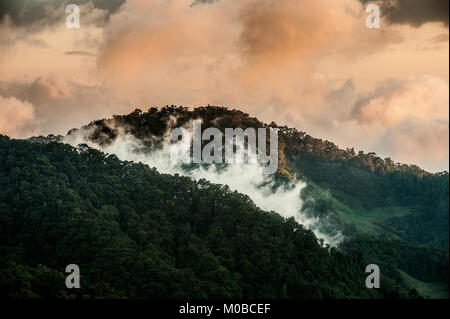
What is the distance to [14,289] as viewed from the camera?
45.8m

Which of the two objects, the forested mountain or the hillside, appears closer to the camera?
the forested mountain

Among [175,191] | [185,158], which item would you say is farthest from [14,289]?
[185,158]

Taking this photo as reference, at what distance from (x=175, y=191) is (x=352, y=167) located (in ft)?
228

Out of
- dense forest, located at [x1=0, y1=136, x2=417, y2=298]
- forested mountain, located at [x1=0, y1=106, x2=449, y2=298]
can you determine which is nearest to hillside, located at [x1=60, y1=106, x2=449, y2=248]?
forested mountain, located at [x1=0, y1=106, x2=449, y2=298]

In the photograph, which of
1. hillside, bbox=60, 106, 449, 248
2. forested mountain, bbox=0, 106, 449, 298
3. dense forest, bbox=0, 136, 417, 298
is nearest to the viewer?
dense forest, bbox=0, 136, 417, 298

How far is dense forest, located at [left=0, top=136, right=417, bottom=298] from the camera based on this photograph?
2090 inches

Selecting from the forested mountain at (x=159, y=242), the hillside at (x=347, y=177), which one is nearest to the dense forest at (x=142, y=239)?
the forested mountain at (x=159, y=242)

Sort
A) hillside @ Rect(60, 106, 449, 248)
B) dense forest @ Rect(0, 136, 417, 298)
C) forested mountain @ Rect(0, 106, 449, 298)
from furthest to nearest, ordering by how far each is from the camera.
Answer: hillside @ Rect(60, 106, 449, 248) < forested mountain @ Rect(0, 106, 449, 298) < dense forest @ Rect(0, 136, 417, 298)

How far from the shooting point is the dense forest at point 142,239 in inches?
2090

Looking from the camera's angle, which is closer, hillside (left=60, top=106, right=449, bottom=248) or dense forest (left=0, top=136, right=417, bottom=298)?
dense forest (left=0, top=136, right=417, bottom=298)

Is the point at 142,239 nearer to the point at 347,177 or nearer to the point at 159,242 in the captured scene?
the point at 159,242

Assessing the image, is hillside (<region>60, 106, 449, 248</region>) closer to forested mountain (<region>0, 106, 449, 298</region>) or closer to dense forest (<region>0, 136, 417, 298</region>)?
forested mountain (<region>0, 106, 449, 298</region>)

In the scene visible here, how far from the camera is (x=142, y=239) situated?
61.2m

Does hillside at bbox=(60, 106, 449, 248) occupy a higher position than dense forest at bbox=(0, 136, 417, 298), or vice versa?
hillside at bbox=(60, 106, 449, 248)
